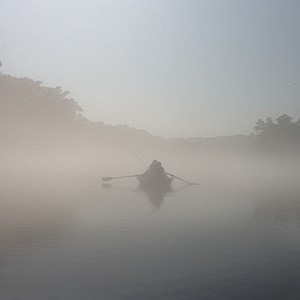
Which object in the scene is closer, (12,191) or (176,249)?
(176,249)

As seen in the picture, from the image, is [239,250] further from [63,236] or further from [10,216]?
[10,216]

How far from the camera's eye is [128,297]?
12.9 m

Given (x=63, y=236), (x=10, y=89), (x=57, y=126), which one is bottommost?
(x=63, y=236)

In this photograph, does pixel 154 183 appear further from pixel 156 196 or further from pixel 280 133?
pixel 280 133

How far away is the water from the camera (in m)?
13.7

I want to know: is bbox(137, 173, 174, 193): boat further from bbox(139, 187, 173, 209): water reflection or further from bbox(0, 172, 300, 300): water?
bbox(0, 172, 300, 300): water

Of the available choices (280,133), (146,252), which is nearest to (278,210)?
(146,252)

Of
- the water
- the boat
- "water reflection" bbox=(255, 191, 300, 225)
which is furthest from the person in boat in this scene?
the water

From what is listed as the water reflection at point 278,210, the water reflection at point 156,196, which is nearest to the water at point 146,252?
the water reflection at point 278,210

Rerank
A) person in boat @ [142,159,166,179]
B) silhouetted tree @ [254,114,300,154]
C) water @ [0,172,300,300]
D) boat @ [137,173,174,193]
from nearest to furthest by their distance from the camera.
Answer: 1. water @ [0,172,300,300]
2. person in boat @ [142,159,166,179]
3. boat @ [137,173,174,193]
4. silhouetted tree @ [254,114,300,154]

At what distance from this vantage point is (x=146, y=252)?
1878cm

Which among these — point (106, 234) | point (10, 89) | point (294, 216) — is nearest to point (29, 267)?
point (106, 234)

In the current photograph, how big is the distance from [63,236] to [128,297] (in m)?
10.1

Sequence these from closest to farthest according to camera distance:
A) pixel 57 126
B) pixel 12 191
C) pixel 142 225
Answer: pixel 142 225, pixel 12 191, pixel 57 126
